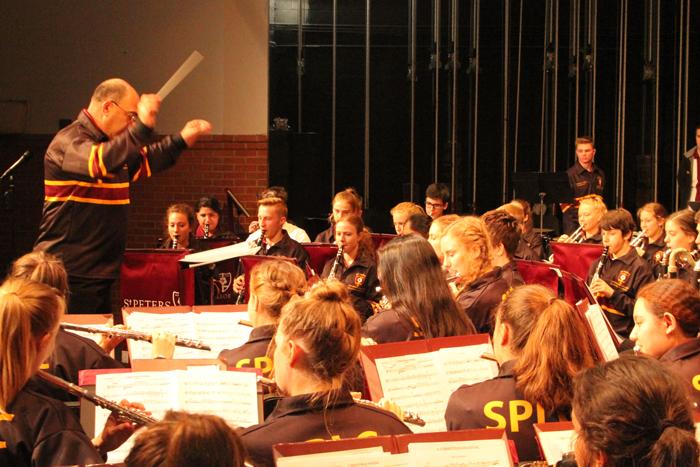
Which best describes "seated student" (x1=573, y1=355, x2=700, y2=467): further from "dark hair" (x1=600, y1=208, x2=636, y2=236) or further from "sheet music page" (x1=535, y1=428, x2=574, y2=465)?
"dark hair" (x1=600, y1=208, x2=636, y2=236)

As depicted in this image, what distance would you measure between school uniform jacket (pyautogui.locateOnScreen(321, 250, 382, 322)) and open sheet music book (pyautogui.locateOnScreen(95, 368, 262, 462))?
3399mm

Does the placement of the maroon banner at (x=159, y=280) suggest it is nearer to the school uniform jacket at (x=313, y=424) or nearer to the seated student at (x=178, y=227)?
the seated student at (x=178, y=227)

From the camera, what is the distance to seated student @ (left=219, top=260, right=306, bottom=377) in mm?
3758

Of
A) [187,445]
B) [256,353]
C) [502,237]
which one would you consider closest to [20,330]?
[187,445]

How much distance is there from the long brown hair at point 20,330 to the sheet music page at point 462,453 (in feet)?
3.40

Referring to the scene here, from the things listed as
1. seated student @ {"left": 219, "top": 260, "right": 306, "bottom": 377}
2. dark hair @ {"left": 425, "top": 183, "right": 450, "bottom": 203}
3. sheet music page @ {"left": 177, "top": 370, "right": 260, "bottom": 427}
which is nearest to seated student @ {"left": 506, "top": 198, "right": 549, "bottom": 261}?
dark hair @ {"left": 425, "top": 183, "right": 450, "bottom": 203}

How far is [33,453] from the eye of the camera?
2.49m

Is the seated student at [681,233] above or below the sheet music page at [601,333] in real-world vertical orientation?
above

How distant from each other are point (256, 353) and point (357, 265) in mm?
2836

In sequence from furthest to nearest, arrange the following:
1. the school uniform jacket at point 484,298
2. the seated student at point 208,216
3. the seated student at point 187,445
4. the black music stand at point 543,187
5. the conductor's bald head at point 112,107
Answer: the black music stand at point 543,187, the seated student at point 208,216, the conductor's bald head at point 112,107, the school uniform jacket at point 484,298, the seated student at point 187,445

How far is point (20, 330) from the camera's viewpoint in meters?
2.58

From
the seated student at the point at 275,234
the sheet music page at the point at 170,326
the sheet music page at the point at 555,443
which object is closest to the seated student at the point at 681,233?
the seated student at the point at 275,234

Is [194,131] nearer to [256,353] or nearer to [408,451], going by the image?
[256,353]

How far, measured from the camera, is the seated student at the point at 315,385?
2.63 metres
